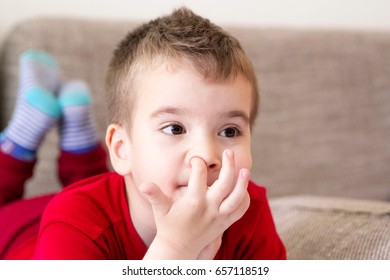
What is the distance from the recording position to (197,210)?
1.91ft

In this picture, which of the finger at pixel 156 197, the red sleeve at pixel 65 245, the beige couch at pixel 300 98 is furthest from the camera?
the beige couch at pixel 300 98

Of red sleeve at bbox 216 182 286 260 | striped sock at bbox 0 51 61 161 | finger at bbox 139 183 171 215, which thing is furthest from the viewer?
striped sock at bbox 0 51 61 161

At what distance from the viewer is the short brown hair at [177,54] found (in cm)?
64

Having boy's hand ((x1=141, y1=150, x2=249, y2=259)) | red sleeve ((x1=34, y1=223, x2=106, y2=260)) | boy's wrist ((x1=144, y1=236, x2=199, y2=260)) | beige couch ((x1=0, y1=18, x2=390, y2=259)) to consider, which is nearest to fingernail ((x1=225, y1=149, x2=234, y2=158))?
boy's hand ((x1=141, y1=150, x2=249, y2=259))

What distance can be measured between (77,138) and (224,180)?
0.55m

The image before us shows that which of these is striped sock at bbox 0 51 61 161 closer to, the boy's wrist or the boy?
the boy

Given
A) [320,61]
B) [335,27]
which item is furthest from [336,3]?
[320,61]

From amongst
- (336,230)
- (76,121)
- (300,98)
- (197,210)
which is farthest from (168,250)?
(300,98)

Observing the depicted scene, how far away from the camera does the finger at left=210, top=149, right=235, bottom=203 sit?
0.58 m

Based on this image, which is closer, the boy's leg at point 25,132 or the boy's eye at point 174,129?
the boy's eye at point 174,129

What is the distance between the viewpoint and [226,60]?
65 centimetres

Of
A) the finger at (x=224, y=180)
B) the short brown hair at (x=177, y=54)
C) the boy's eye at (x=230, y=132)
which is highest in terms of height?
the short brown hair at (x=177, y=54)

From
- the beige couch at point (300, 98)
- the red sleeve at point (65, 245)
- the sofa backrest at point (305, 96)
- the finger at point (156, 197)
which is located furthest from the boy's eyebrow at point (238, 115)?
the sofa backrest at point (305, 96)

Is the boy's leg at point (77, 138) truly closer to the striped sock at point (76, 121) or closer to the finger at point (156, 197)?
the striped sock at point (76, 121)
